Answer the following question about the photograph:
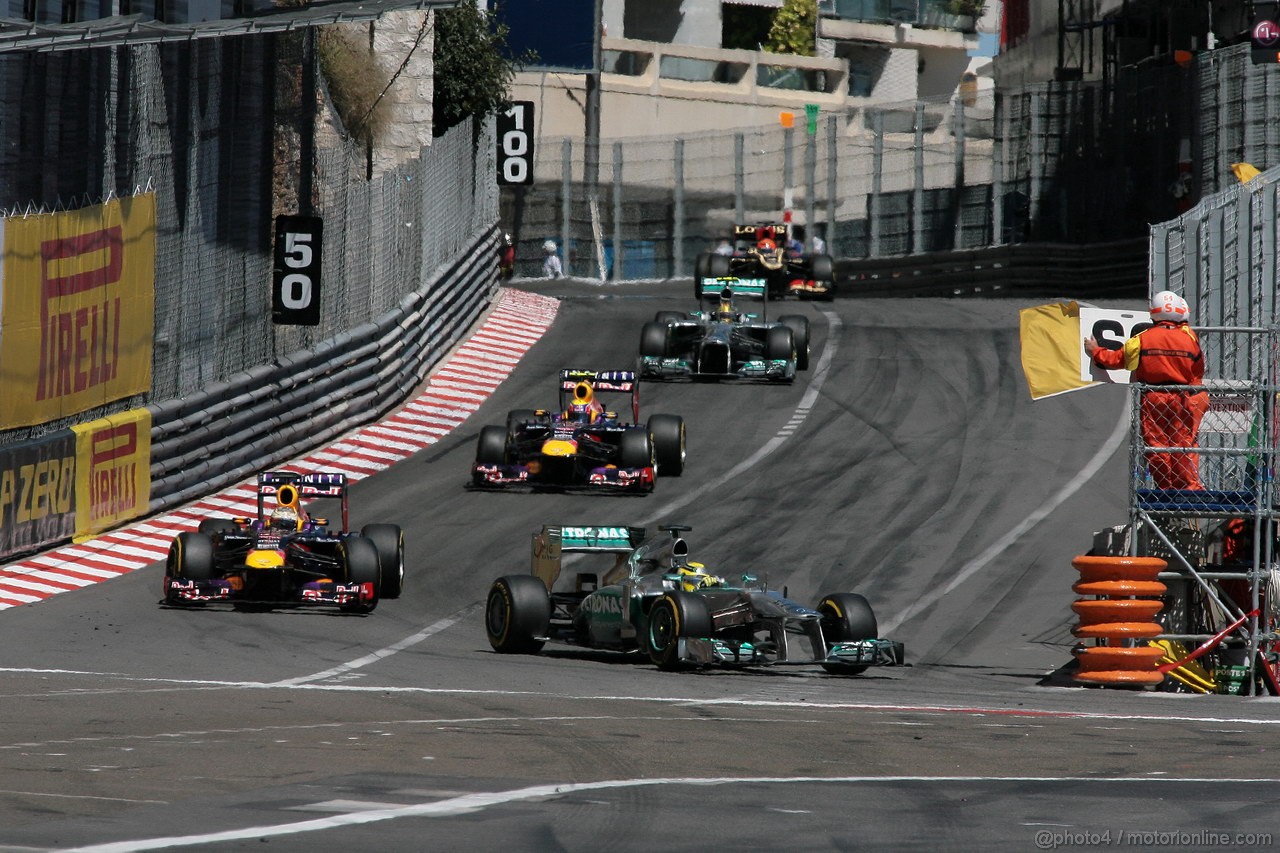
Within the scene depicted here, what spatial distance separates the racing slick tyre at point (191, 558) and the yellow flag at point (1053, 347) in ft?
21.3

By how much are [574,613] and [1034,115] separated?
29017mm

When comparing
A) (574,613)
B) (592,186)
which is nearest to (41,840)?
(574,613)

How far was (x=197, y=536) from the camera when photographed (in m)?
15.8

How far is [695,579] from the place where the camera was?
1405cm

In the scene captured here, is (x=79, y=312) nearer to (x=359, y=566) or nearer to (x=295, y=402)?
(x=359, y=566)

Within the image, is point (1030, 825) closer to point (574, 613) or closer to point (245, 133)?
point (574, 613)

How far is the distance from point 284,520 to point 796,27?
190ft

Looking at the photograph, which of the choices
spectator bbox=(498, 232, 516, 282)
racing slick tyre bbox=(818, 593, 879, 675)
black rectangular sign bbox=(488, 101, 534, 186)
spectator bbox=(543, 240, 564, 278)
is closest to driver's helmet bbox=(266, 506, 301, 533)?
racing slick tyre bbox=(818, 593, 879, 675)

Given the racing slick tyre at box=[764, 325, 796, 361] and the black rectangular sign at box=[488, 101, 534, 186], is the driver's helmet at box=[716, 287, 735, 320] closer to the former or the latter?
the racing slick tyre at box=[764, 325, 796, 361]

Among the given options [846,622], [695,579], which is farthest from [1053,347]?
[695,579]

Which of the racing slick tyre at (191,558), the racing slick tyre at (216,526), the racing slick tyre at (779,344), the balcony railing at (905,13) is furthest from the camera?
the balcony railing at (905,13)

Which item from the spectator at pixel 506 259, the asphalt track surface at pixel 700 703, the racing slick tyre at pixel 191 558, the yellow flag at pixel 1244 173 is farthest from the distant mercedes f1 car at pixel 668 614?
the spectator at pixel 506 259

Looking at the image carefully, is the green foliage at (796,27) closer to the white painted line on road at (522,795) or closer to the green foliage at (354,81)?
the green foliage at (354,81)

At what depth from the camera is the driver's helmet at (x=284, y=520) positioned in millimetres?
16203
